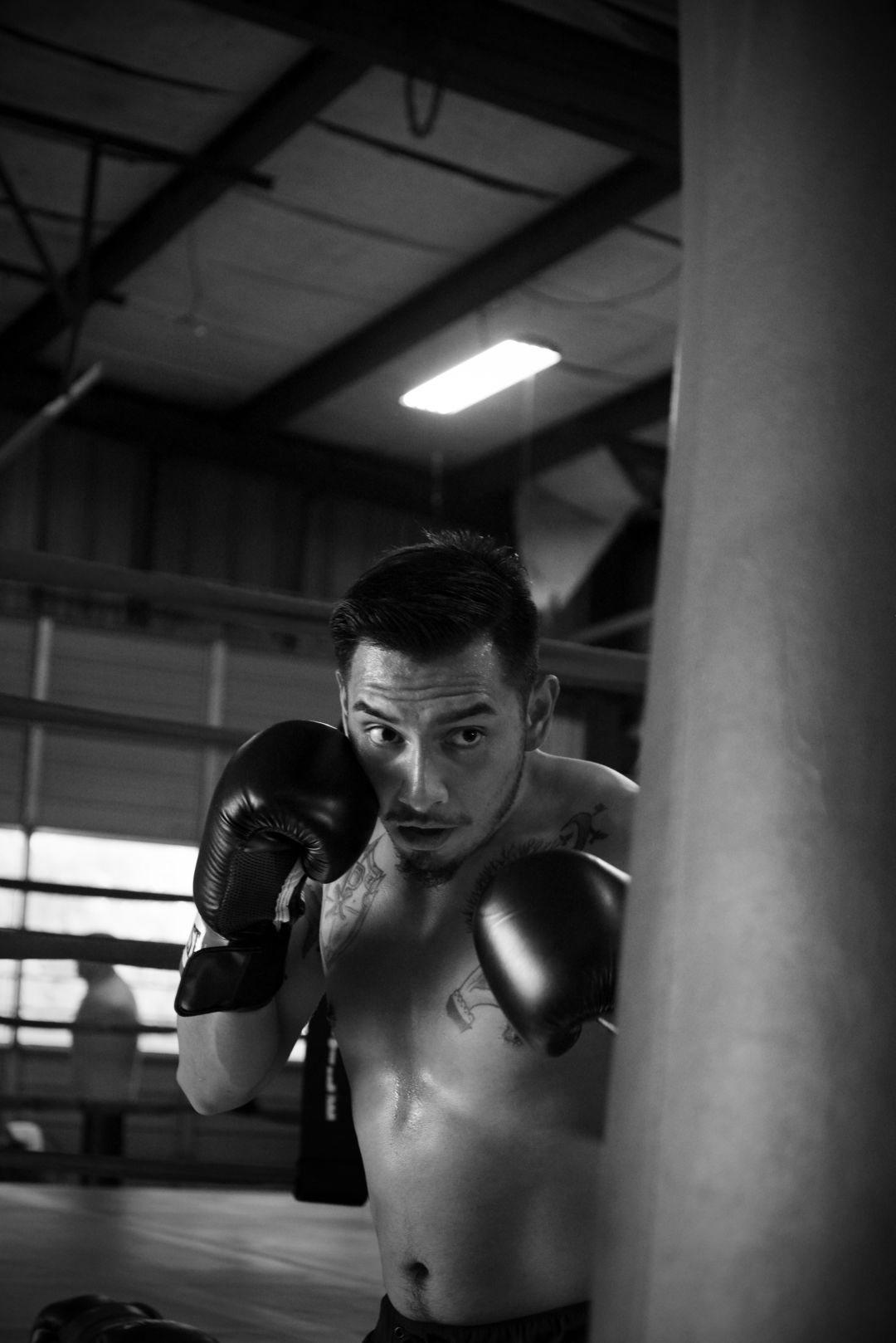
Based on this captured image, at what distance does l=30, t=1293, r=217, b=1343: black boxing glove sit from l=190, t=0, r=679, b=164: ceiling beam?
4570mm

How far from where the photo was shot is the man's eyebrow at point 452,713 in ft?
4.83

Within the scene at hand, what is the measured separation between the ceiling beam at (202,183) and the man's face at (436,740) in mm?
4676

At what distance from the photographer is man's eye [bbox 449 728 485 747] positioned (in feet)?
4.88

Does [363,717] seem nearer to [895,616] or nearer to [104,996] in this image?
[895,616]

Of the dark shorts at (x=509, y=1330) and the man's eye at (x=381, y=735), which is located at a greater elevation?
the man's eye at (x=381, y=735)

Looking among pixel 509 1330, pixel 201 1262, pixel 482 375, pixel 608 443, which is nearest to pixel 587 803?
pixel 509 1330

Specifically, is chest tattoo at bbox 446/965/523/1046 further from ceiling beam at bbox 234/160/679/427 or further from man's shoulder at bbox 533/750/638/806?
ceiling beam at bbox 234/160/679/427

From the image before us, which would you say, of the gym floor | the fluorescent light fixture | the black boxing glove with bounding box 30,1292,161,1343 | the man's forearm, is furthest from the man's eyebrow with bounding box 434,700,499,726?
the fluorescent light fixture

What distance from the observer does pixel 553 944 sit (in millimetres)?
1007

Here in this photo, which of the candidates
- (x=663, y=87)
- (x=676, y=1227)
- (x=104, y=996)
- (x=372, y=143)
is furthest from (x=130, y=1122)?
(x=676, y=1227)

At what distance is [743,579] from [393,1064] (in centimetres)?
110

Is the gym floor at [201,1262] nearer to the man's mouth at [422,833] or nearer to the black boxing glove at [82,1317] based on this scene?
the black boxing glove at [82,1317]

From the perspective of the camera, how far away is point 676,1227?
23.6 inches

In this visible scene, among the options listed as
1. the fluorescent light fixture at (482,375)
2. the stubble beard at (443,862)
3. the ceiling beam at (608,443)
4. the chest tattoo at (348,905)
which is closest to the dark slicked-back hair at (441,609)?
the stubble beard at (443,862)
